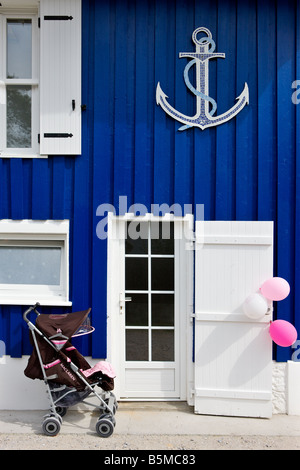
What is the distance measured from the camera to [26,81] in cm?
434

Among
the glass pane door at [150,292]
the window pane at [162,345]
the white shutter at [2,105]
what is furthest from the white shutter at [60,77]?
the window pane at [162,345]

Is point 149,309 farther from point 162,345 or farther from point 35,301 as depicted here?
point 35,301

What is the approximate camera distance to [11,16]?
439cm

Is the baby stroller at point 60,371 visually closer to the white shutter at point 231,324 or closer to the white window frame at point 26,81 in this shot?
the white shutter at point 231,324

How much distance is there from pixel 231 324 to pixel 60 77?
320cm

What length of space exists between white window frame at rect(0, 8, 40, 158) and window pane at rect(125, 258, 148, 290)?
5.26 feet

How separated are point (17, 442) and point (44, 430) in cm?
25

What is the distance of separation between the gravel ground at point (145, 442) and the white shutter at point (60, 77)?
111 inches

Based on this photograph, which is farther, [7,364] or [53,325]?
[7,364]

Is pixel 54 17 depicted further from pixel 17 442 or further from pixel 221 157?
pixel 17 442

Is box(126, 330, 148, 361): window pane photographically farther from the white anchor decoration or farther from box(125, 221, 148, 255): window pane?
the white anchor decoration
